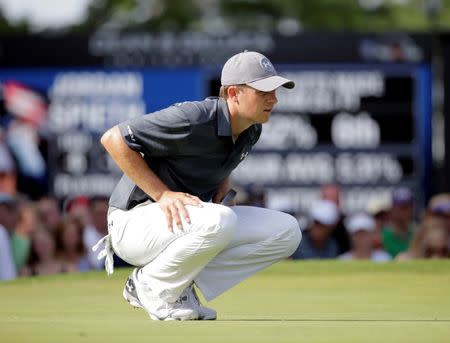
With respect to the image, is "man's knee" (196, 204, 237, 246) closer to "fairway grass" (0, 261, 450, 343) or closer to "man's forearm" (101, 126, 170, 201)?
"man's forearm" (101, 126, 170, 201)

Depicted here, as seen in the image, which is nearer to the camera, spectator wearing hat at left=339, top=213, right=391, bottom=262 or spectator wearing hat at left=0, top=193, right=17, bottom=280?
spectator wearing hat at left=0, top=193, right=17, bottom=280

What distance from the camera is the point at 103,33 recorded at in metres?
18.4

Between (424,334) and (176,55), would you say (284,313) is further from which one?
(176,55)

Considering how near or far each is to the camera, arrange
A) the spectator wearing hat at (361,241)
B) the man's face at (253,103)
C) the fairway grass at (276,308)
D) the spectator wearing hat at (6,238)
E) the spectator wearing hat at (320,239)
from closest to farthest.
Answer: the fairway grass at (276,308) → the man's face at (253,103) → the spectator wearing hat at (6,238) → the spectator wearing hat at (361,241) → the spectator wearing hat at (320,239)

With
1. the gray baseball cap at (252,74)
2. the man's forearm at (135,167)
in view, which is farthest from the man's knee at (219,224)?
the gray baseball cap at (252,74)

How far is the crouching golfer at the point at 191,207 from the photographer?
23.4ft

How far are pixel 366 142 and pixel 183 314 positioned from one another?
34.5 feet

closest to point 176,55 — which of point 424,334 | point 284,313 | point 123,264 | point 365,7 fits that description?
point 123,264

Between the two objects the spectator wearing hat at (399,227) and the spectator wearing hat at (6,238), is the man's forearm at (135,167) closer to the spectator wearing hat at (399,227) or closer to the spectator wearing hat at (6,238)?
the spectator wearing hat at (6,238)

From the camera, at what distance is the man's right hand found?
7.11 meters

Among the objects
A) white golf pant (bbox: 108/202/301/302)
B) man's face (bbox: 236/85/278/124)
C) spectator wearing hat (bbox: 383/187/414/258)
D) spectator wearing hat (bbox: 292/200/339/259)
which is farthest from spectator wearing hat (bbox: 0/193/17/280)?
man's face (bbox: 236/85/278/124)

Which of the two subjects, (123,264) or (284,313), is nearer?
(284,313)

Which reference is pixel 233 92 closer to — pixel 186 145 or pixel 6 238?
pixel 186 145

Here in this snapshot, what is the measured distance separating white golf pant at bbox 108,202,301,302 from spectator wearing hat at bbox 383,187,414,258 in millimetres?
7419
